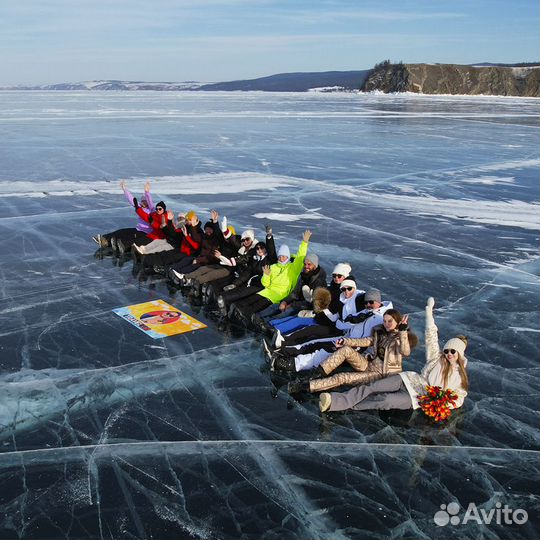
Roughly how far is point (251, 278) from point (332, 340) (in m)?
2.06

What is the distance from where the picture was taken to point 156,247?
1041 centimetres

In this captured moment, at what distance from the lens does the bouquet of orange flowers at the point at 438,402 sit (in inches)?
221

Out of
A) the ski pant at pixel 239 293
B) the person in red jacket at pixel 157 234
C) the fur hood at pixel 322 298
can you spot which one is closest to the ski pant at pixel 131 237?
the person in red jacket at pixel 157 234

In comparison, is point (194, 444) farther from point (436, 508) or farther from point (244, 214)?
point (244, 214)

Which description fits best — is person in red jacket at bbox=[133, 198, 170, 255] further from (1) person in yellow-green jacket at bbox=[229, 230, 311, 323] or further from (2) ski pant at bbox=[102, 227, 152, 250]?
(1) person in yellow-green jacket at bbox=[229, 230, 311, 323]

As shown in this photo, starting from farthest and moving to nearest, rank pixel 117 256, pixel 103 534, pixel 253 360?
pixel 117 256, pixel 253 360, pixel 103 534

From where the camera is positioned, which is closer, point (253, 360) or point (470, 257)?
point (253, 360)

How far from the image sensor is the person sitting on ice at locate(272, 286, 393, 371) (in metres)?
6.48

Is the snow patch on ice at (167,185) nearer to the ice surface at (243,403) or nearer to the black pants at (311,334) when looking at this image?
the ice surface at (243,403)

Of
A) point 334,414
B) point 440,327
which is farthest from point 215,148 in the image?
point 334,414

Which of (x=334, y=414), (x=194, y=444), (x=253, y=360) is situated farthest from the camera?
(x=253, y=360)

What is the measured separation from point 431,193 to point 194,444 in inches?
551

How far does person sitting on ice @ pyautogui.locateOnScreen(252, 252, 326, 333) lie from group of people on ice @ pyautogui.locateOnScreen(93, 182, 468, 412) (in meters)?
0.01

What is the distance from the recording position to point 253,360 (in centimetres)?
698
